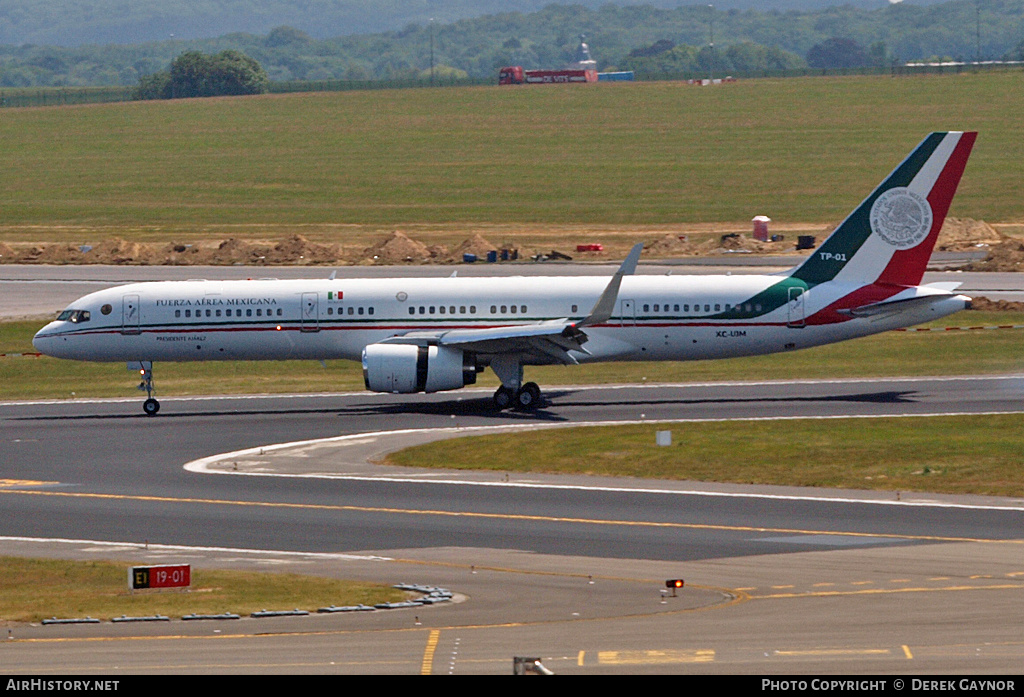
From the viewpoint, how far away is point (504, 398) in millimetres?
52094

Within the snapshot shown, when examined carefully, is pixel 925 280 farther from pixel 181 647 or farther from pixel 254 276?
pixel 181 647

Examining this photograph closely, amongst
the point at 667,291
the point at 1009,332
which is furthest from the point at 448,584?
the point at 1009,332

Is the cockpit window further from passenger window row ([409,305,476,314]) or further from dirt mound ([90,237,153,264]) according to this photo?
dirt mound ([90,237,153,264])

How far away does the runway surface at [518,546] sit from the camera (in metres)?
23.8

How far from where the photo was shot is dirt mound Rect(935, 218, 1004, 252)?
92.2 m

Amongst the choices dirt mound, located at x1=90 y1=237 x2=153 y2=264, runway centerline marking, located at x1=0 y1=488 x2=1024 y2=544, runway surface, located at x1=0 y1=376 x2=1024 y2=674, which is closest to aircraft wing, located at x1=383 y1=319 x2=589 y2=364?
runway surface, located at x1=0 y1=376 x2=1024 y2=674

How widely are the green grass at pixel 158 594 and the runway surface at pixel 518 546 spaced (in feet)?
3.43

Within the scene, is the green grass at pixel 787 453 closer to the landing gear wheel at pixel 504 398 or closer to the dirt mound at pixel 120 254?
the landing gear wheel at pixel 504 398

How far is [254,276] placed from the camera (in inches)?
3401

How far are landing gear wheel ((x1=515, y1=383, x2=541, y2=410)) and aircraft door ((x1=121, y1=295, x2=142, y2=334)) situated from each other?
13.6m

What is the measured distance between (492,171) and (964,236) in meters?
65.6

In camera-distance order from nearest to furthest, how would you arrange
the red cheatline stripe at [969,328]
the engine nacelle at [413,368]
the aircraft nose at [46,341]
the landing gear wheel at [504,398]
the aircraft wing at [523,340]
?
the aircraft wing at [523,340], the engine nacelle at [413,368], the landing gear wheel at [504,398], the aircraft nose at [46,341], the red cheatline stripe at [969,328]

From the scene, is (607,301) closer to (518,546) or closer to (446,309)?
(446,309)

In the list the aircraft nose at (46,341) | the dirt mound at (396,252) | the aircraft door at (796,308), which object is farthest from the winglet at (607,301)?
the dirt mound at (396,252)
